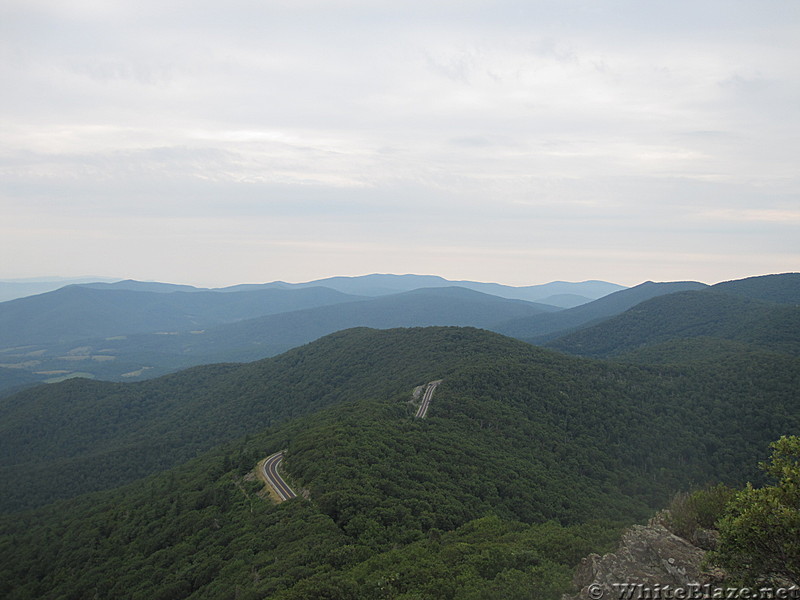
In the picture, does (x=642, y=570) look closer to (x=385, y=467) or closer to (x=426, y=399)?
(x=385, y=467)

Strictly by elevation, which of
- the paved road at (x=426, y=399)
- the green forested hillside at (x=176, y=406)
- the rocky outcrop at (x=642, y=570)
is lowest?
the green forested hillside at (x=176, y=406)

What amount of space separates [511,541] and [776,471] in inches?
750

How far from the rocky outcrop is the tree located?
2.63m

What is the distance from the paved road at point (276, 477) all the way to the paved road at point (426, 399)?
21.9 m

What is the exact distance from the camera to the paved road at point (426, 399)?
6834 cm

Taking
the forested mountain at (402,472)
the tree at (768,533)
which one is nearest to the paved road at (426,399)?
the forested mountain at (402,472)

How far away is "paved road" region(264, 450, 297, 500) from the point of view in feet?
144

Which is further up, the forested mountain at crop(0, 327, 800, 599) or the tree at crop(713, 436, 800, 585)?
the tree at crop(713, 436, 800, 585)

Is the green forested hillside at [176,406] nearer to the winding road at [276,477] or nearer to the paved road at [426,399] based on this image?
the paved road at [426,399]

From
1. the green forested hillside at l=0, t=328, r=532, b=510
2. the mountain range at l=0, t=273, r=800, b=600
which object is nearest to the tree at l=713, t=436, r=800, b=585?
the mountain range at l=0, t=273, r=800, b=600

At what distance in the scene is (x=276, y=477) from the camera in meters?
48.2

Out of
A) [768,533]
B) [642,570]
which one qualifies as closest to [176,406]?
[642,570]

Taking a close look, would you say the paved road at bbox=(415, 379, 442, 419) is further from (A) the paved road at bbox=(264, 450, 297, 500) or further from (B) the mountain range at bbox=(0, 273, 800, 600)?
(A) the paved road at bbox=(264, 450, 297, 500)

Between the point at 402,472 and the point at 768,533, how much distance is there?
34.3 meters
